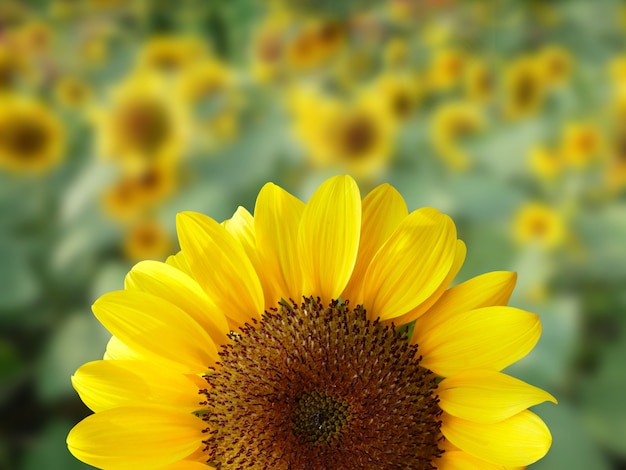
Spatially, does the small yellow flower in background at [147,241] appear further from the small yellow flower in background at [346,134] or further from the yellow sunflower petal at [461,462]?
the yellow sunflower petal at [461,462]

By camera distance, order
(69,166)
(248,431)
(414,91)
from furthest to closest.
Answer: (414,91), (69,166), (248,431)

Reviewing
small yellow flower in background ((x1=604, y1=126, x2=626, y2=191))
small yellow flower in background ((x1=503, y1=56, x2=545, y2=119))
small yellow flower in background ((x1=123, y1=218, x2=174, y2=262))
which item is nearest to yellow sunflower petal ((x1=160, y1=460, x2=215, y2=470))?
small yellow flower in background ((x1=123, y1=218, x2=174, y2=262))

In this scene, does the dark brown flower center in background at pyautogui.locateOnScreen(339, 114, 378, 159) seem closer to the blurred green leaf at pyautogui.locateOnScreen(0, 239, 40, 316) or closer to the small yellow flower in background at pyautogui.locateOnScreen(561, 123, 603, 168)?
the small yellow flower in background at pyautogui.locateOnScreen(561, 123, 603, 168)

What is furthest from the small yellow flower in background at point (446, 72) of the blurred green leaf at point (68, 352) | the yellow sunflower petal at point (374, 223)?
the yellow sunflower petal at point (374, 223)

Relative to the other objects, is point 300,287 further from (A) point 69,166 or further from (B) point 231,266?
(A) point 69,166

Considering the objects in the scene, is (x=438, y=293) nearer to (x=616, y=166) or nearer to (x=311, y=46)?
(x=616, y=166)

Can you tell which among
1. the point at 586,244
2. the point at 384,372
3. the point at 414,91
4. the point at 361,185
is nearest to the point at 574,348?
the point at 586,244
